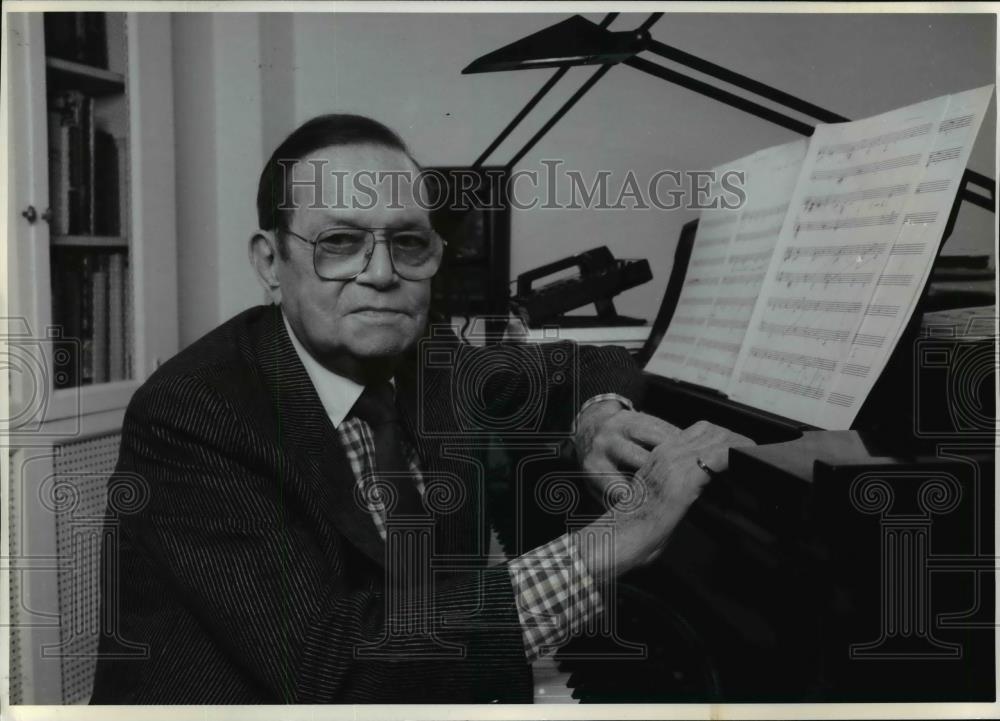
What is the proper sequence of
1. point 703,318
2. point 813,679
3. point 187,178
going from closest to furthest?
point 813,679 → point 703,318 → point 187,178

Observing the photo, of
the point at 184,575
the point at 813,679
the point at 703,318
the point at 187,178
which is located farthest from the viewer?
the point at 187,178

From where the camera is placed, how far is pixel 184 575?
116 cm

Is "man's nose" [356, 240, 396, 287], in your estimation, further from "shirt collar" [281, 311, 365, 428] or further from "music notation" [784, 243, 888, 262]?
"music notation" [784, 243, 888, 262]

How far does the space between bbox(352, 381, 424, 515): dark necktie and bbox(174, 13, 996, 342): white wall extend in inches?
10.9

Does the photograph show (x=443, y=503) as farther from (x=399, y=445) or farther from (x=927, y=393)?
(x=927, y=393)

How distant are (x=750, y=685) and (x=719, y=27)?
104 cm

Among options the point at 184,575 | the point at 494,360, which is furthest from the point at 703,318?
the point at 184,575

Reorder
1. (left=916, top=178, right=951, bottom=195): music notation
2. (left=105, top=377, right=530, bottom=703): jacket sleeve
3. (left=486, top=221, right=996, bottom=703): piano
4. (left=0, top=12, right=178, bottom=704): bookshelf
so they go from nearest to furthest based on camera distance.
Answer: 1. (left=486, top=221, right=996, bottom=703): piano
2. (left=916, top=178, right=951, bottom=195): music notation
3. (left=105, top=377, right=530, bottom=703): jacket sleeve
4. (left=0, top=12, right=178, bottom=704): bookshelf

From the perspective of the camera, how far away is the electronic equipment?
133cm

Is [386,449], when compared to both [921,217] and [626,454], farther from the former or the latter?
[921,217]

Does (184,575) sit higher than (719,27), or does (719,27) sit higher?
(719,27)

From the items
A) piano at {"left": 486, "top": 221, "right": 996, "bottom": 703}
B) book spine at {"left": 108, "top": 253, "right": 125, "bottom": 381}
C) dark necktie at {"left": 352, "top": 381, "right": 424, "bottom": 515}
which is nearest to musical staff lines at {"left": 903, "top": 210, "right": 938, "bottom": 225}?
piano at {"left": 486, "top": 221, "right": 996, "bottom": 703}

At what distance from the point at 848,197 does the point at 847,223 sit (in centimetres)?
4

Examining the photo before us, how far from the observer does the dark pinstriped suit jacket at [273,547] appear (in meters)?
1.13
